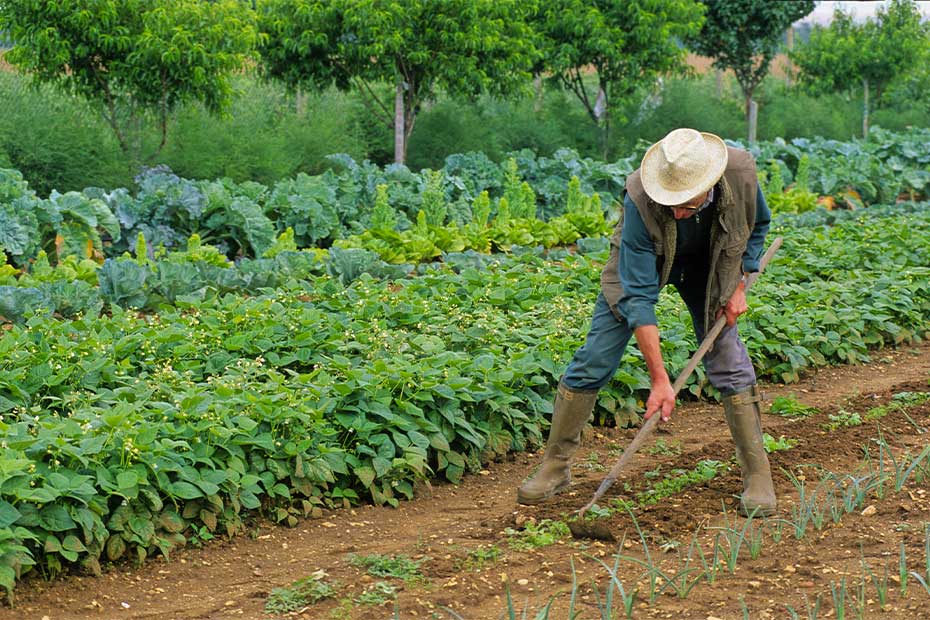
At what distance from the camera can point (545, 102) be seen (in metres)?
21.9

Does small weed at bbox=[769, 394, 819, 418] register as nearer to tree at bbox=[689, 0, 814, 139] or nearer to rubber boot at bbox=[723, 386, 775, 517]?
rubber boot at bbox=[723, 386, 775, 517]

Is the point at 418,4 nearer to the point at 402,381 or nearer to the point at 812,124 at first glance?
the point at 402,381

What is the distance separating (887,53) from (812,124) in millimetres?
2355

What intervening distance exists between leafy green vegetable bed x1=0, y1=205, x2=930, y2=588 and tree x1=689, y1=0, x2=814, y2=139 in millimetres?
14498

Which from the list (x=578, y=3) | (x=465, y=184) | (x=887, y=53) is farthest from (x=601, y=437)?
(x=887, y=53)

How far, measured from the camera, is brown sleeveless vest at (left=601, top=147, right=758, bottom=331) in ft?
14.1

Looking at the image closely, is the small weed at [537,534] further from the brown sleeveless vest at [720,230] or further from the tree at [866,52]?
the tree at [866,52]

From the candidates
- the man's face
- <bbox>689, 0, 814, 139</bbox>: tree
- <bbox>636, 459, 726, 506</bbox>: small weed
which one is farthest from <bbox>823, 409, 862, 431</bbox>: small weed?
<bbox>689, 0, 814, 139</bbox>: tree

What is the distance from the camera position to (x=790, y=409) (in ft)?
20.6

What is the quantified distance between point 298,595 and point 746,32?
784 inches

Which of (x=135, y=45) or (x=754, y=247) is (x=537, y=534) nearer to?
(x=754, y=247)

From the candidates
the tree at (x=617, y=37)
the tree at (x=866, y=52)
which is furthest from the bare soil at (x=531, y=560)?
the tree at (x=866, y=52)

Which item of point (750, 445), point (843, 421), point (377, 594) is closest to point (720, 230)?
point (750, 445)

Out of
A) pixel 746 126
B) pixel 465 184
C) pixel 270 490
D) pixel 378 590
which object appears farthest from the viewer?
pixel 746 126
